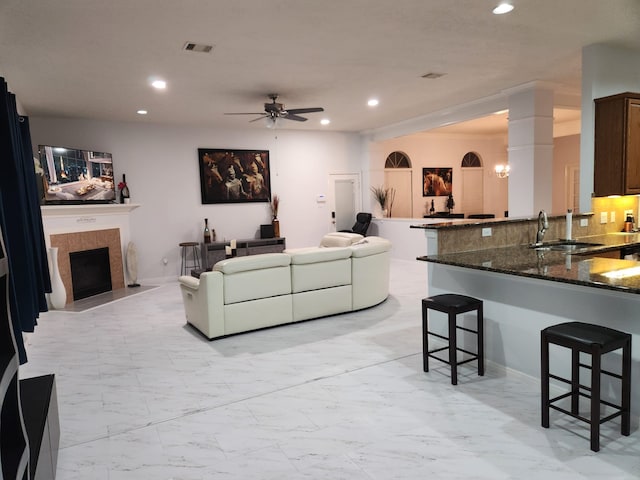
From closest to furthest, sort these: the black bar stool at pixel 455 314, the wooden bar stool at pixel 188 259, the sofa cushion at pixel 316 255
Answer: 1. the black bar stool at pixel 455 314
2. the sofa cushion at pixel 316 255
3. the wooden bar stool at pixel 188 259

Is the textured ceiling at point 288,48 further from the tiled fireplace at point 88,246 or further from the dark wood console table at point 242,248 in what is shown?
the dark wood console table at point 242,248

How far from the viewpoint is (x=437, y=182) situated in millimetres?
11531

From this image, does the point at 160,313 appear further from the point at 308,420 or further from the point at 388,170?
the point at 388,170

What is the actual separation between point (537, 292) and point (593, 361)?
80 cm

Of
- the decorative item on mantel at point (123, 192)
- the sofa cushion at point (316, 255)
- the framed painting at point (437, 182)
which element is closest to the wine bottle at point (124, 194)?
the decorative item on mantel at point (123, 192)

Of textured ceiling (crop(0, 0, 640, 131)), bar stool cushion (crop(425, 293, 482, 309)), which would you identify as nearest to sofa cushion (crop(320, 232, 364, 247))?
textured ceiling (crop(0, 0, 640, 131))

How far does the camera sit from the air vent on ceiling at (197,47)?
4008 mm

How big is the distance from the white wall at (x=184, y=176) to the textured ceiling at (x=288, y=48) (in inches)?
37.4

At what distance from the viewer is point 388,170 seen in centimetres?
1104

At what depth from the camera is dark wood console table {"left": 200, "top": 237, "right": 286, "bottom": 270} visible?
26.3 ft

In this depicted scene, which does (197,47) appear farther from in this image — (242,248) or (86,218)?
(242,248)

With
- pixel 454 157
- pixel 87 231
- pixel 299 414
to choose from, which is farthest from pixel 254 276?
pixel 454 157

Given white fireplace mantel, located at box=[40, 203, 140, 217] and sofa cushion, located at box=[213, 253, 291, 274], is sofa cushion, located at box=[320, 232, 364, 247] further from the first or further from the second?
white fireplace mantel, located at box=[40, 203, 140, 217]

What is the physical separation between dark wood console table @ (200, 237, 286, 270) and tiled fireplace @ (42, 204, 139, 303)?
140cm
